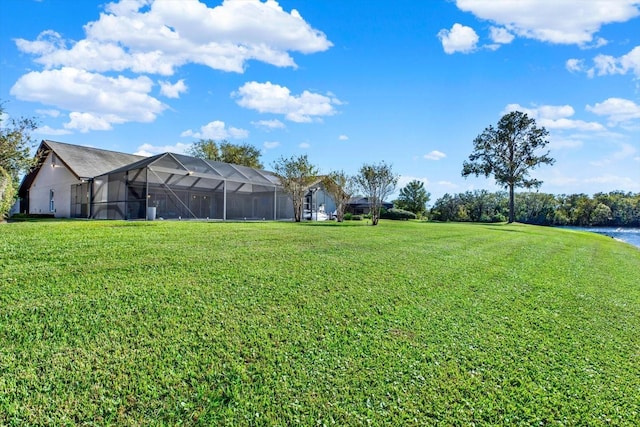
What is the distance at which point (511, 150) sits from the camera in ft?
115

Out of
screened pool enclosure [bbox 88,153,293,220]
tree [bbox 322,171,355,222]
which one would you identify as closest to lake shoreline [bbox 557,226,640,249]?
tree [bbox 322,171,355,222]

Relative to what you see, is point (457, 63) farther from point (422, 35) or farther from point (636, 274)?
point (636, 274)

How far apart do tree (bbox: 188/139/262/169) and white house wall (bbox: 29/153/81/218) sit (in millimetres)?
16534

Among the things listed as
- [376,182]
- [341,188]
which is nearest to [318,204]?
[341,188]

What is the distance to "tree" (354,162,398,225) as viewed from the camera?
17.6m

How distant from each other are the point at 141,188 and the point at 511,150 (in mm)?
35059

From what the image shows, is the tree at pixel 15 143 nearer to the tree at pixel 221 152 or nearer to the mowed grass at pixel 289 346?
the mowed grass at pixel 289 346

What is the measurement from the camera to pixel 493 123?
3609 cm

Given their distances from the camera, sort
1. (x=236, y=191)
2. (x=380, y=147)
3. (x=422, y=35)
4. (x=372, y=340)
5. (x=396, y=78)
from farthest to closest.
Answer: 1. (x=236, y=191)
2. (x=380, y=147)
3. (x=396, y=78)
4. (x=422, y=35)
5. (x=372, y=340)

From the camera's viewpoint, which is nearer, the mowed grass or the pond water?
the mowed grass

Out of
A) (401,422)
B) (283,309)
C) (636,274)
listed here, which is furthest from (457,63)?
(401,422)

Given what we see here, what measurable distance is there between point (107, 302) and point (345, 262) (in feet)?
12.3

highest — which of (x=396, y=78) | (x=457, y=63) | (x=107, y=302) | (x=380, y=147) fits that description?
(x=457, y=63)

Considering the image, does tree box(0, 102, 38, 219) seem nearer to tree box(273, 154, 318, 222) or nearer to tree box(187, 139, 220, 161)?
tree box(273, 154, 318, 222)
